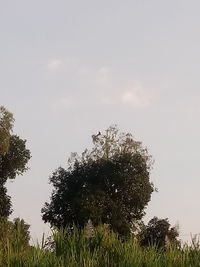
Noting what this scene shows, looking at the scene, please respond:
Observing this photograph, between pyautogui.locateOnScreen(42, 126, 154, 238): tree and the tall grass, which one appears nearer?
the tall grass

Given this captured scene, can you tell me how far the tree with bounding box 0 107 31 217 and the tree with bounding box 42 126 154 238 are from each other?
20.4 feet

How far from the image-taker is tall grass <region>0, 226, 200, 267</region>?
40.5ft

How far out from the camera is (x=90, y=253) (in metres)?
14.0

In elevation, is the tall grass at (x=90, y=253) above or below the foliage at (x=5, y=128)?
below

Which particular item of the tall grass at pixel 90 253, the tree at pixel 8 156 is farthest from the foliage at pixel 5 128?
the tall grass at pixel 90 253

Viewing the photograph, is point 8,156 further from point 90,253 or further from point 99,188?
point 90,253

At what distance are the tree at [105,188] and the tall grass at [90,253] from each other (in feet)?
129

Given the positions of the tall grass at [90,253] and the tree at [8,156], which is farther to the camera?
the tree at [8,156]

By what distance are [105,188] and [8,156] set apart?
9.63 metres

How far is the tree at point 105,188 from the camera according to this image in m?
55.2

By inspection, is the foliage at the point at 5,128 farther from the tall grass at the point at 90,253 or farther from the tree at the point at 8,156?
the tall grass at the point at 90,253

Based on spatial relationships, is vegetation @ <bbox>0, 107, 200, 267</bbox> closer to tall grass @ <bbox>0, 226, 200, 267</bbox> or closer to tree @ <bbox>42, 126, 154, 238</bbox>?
tree @ <bbox>42, 126, 154, 238</bbox>

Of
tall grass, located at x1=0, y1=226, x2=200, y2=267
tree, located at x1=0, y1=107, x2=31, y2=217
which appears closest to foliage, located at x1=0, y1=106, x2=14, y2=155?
tree, located at x1=0, y1=107, x2=31, y2=217

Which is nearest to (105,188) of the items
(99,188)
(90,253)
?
(99,188)
